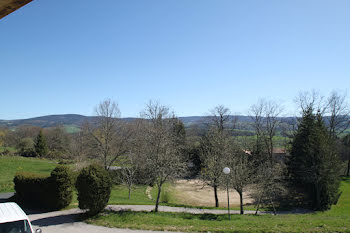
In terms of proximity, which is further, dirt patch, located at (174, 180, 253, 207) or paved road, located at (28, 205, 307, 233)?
dirt patch, located at (174, 180, 253, 207)

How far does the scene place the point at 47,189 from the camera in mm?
14359

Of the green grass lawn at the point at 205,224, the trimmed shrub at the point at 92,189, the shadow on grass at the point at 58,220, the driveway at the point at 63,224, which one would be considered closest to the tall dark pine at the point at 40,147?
the driveway at the point at 63,224

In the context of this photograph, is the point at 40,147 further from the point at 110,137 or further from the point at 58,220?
the point at 58,220

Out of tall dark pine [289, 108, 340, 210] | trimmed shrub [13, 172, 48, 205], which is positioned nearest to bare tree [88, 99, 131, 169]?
trimmed shrub [13, 172, 48, 205]

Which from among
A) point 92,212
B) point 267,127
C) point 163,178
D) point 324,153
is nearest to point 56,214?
point 92,212

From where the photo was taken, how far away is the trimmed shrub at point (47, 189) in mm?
14125

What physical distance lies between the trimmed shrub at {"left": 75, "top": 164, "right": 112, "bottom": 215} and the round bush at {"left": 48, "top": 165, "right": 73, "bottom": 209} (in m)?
2.16

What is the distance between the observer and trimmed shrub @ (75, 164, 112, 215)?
12227 mm

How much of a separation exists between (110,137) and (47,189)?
1232 centimetres

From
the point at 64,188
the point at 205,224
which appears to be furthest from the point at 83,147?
the point at 205,224

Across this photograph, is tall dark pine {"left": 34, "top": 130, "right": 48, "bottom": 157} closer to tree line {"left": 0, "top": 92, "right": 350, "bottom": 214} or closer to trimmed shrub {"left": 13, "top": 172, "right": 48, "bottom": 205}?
tree line {"left": 0, "top": 92, "right": 350, "bottom": 214}

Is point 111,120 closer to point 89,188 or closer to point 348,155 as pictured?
point 89,188

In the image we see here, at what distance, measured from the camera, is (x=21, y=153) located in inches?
1781

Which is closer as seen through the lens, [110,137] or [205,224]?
[205,224]
